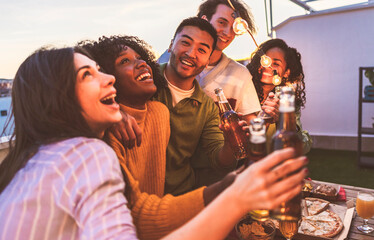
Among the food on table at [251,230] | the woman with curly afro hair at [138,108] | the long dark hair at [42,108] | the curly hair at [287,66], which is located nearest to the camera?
the long dark hair at [42,108]

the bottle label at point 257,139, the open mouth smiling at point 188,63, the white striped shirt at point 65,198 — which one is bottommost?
the white striped shirt at point 65,198

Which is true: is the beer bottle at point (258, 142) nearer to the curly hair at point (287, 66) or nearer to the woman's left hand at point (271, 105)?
the woman's left hand at point (271, 105)

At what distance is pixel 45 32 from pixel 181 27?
1360 millimetres

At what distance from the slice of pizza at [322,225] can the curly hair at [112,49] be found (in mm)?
1332

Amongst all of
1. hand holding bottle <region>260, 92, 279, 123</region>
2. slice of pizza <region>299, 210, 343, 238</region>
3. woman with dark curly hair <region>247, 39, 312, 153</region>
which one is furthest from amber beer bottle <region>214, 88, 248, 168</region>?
woman with dark curly hair <region>247, 39, 312, 153</region>

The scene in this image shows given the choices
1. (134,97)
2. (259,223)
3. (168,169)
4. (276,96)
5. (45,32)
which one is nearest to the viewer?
(259,223)

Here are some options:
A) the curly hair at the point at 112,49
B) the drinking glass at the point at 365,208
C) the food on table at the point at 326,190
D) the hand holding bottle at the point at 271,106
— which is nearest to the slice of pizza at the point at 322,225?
the drinking glass at the point at 365,208

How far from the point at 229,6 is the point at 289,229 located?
6.82 ft

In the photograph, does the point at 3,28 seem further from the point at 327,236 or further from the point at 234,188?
the point at 327,236

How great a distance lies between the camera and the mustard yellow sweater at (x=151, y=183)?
1.13 metres

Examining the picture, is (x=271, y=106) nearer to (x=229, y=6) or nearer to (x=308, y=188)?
(x=308, y=188)

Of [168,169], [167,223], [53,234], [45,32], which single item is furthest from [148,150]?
[45,32]

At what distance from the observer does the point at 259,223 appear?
1.42 m

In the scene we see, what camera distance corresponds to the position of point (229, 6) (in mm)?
2656
